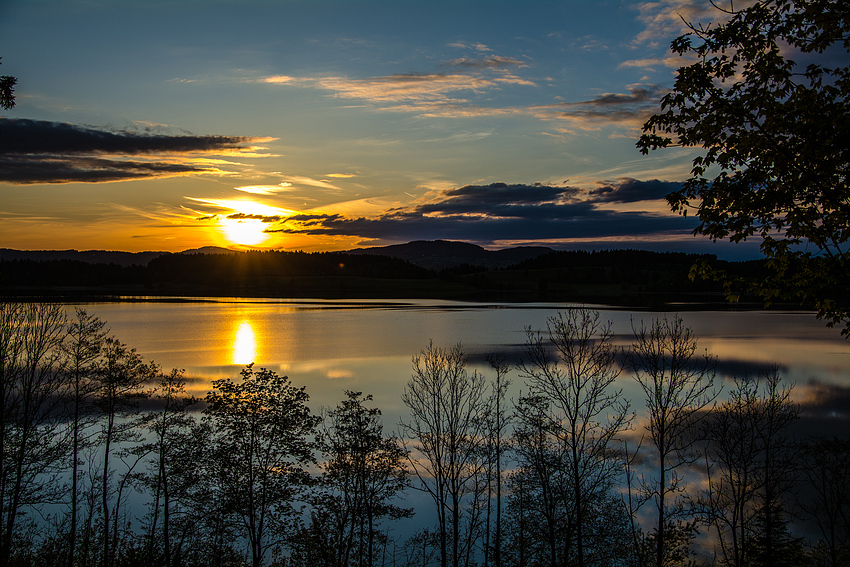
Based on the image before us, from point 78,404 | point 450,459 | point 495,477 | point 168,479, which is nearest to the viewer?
point 168,479

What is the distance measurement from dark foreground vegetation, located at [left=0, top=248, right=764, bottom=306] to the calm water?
63.6m

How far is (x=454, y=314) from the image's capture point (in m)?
83.6

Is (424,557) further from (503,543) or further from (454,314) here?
(454,314)

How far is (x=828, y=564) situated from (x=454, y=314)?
6865 cm

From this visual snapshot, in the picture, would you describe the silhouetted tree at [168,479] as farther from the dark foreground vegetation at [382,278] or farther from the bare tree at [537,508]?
the dark foreground vegetation at [382,278]

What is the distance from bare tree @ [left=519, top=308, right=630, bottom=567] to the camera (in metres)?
19.0

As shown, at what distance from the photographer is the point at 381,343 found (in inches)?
2051

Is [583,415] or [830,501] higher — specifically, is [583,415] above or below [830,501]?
above

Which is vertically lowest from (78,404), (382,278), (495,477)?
(495,477)

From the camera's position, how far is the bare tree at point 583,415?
19.0m

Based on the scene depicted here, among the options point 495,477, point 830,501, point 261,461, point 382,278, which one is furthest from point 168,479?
point 382,278

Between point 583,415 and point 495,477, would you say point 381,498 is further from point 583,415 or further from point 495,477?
point 583,415

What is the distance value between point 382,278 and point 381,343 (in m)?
131

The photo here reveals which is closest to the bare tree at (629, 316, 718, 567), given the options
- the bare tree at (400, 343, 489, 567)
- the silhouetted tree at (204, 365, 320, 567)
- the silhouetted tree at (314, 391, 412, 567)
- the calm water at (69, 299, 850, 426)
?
the bare tree at (400, 343, 489, 567)
